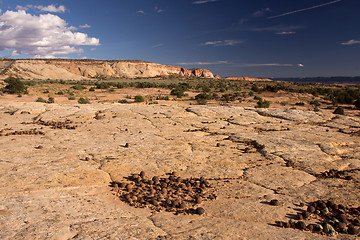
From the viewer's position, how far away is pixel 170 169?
4047 mm

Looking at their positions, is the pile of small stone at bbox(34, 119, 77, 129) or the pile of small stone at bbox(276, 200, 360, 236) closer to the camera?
the pile of small stone at bbox(276, 200, 360, 236)

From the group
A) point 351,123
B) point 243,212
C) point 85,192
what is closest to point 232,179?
point 243,212

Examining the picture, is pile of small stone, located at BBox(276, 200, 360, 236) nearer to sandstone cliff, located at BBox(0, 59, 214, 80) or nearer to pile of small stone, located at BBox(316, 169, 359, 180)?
pile of small stone, located at BBox(316, 169, 359, 180)

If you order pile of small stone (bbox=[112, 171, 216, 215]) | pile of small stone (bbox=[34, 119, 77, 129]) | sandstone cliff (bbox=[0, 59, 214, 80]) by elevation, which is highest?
sandstone cliff (bbox=[0, 59, 214, 80])

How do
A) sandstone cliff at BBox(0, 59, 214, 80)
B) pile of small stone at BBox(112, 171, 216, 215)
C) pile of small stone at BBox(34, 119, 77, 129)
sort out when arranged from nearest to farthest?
pile of small stone at BBox(112, 171, 216, 215), pile of small stone at BBox(34, 119, 77, 129), sandstone cliff at BBox(0, 59, 214, 80)

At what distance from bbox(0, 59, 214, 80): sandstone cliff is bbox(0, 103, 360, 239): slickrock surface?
5179 cm

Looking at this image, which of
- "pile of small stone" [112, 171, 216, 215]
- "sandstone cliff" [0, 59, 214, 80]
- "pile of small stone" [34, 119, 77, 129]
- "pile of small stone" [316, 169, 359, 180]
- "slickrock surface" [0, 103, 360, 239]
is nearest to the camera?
"slickrock surface" [0, 103, 360, 239]

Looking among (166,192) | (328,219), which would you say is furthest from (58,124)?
(328,219)

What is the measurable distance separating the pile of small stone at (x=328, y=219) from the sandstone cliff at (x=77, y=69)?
5605 cm

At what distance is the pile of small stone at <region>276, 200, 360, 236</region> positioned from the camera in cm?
251

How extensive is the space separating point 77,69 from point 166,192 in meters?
72.9

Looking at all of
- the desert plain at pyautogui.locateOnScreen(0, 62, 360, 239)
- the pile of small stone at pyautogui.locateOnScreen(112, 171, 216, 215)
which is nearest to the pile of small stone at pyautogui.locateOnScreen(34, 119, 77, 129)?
the desert plain at pyautogui.locateOnScreen(0, 62, 360, 239)

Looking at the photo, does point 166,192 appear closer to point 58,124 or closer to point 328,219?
point 328,219

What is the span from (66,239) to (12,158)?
2.74 m
